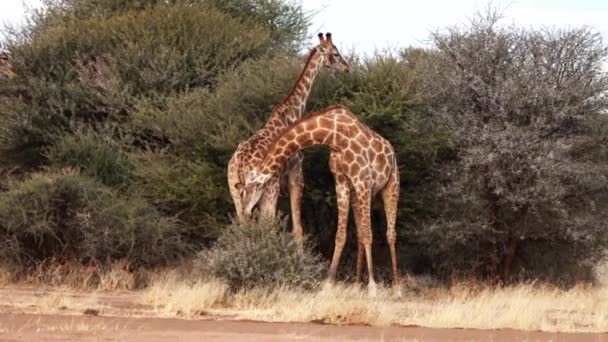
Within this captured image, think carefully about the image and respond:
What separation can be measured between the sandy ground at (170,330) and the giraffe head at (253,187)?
285 centimetres

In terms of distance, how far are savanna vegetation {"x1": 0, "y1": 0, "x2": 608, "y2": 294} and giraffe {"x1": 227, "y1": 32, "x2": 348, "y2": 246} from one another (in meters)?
0.61

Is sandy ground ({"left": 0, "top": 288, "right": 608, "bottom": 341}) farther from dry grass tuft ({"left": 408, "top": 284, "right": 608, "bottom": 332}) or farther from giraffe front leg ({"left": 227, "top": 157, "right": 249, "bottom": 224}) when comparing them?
giraffe front leg ({"left": 227, "top": 157, "right": 249, "bottom": 224})

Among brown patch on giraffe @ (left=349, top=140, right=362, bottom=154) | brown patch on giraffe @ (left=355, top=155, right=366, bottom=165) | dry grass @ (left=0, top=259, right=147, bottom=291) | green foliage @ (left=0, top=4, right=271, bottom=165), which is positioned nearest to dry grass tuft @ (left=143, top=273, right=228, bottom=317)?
dry grass @ (left=0, top=259, right=147, bottom=291)

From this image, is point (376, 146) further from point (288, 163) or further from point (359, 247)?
point (359, 247)

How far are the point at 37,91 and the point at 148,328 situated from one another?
10.3m

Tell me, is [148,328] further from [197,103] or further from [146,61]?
[146,61]

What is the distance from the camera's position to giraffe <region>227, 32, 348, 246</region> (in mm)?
17516

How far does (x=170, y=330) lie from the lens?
42.6 ft

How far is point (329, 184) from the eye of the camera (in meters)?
19.8

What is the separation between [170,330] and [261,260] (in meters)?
3.59

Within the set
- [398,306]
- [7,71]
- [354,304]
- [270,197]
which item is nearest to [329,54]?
[270,197]

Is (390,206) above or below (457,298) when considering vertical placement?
above

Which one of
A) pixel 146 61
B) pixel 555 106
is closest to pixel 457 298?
pixel 555 106

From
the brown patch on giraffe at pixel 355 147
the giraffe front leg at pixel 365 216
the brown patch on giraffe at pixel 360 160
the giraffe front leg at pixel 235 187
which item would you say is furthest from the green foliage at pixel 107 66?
the giraffe front leg at pixel 365 216
